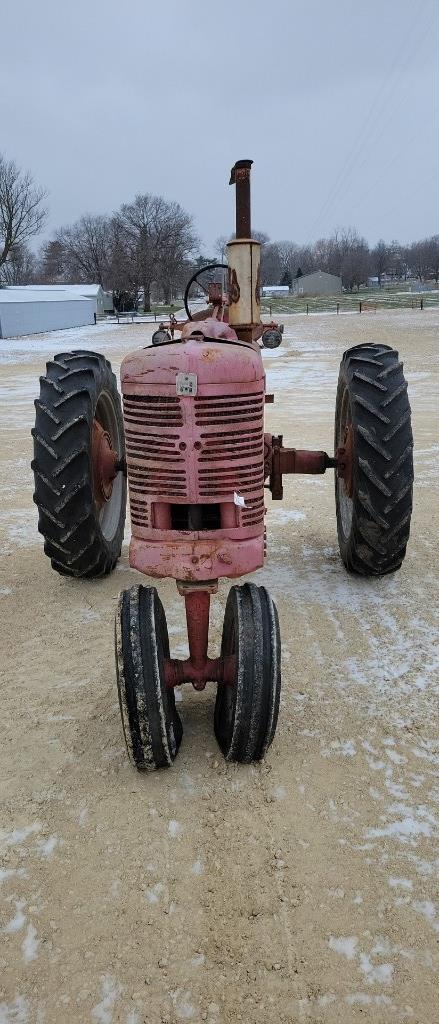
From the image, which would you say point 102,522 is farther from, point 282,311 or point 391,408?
point 282,311

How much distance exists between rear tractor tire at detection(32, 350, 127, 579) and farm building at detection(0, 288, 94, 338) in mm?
29382

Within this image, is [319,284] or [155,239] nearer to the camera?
[155,239]

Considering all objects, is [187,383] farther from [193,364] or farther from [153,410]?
[153,410]

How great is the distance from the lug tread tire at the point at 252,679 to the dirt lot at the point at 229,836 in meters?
0.14

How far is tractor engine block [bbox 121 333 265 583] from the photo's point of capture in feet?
8.46

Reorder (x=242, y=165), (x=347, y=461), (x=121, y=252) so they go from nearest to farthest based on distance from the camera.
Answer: (x=347, y=461) < (x=242, y=165) < (x=121, y=252)

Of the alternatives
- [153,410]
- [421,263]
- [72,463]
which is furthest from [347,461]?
[421,263]

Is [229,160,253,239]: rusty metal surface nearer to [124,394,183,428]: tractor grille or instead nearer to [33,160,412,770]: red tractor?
[33,160,412,770]: red tractor

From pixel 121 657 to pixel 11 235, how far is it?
135 feet

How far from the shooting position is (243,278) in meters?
4.85

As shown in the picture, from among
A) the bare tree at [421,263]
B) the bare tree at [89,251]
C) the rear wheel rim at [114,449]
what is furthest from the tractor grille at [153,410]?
the bare tree at [421,263]

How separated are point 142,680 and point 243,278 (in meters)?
3.20

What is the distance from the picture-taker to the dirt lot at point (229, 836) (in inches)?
77.7

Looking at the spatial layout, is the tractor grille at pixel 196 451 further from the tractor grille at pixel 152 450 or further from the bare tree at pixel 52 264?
the bare tree at pixel 52 264
